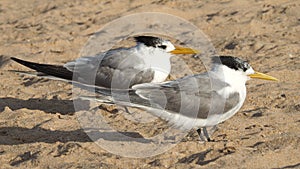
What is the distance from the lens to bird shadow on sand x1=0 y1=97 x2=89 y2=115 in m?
6.04

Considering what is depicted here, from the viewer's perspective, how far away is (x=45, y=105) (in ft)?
20.2

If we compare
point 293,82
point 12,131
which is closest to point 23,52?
point 12,131

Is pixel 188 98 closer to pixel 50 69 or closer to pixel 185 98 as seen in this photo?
pixel 185 98

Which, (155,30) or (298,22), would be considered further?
(155,30)

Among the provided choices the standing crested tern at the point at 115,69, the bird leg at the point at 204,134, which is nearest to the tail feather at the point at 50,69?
the standing crested tern at the point at 115,69

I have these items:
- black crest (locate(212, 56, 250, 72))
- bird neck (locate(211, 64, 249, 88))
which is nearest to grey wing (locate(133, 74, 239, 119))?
bird neck (locate(211, 64, 249, 88))

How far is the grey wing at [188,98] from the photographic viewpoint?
197 inches

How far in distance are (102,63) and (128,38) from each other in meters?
1.89

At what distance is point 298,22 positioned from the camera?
746cm

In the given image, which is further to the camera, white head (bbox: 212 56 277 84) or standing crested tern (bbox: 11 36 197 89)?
standing crested tern (bbox: 11 36 197 89)

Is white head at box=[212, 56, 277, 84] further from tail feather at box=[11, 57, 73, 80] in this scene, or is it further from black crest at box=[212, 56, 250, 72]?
tail feather at box=[11, 57, 73, 80]

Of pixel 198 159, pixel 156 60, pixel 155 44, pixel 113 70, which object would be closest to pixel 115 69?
pixel 113 70

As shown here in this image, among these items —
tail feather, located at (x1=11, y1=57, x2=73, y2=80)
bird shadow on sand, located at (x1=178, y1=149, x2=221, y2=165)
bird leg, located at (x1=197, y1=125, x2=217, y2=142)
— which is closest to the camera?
bird shadow on sand, located at (x1=178, y1=149, x2=221, y2=165)

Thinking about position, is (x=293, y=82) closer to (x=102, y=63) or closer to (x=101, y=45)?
(x=102, y=63)
